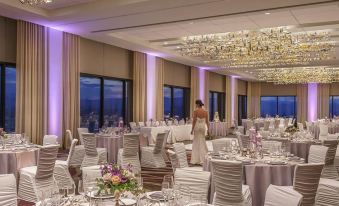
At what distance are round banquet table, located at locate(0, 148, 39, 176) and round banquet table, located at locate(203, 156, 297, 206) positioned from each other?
354 cm

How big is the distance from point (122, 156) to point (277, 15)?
4867 millimetres

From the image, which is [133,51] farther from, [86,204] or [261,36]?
[86,204]

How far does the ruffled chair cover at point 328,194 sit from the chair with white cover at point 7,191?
4.07 meters

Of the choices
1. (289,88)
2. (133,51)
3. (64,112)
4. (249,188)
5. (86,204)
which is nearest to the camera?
(86,204)

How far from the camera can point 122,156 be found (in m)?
8.12

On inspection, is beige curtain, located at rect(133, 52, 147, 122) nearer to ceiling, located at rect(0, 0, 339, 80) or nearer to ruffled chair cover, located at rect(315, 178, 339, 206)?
ceiling, located at rect(0, 0, 339, 80)

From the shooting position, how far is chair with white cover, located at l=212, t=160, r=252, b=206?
14.3 feet

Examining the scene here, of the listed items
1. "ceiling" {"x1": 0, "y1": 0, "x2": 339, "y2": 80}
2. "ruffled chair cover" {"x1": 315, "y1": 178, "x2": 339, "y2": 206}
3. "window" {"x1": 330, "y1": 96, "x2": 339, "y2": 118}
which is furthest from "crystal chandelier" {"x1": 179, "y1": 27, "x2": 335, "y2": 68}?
"window" {"x1": 330, "y1": 96, "x2": 339, "y2": 118}

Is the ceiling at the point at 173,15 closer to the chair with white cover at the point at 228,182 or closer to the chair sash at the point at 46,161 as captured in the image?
the chair sash at the point at 46,161

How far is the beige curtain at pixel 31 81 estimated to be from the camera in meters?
9.34

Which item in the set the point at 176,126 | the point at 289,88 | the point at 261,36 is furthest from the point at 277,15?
the point at 289,88

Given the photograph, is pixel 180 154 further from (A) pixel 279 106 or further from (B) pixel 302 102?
(A) pixel 279 106

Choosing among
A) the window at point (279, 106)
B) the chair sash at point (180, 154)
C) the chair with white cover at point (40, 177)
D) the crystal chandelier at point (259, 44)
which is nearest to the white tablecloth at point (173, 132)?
the crystal chandelier at point (259, 44)

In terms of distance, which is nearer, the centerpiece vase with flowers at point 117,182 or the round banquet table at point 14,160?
the centerpiece vase with flowers at point 117,182
